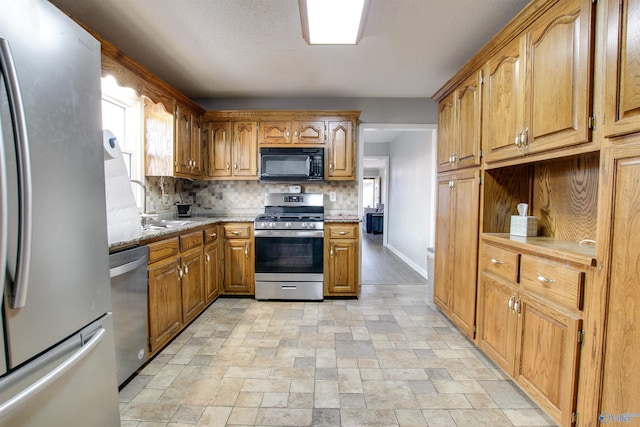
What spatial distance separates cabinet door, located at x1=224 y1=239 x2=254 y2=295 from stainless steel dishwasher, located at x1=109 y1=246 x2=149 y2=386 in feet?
4.46

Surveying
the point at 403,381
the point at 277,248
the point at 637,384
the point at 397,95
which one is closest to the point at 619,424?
the point at 637,384

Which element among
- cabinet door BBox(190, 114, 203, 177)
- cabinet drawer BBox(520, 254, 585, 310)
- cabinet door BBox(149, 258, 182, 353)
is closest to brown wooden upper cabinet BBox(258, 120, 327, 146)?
cabinet door BBox(190, 114, 203, 177)

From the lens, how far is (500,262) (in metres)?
1.85

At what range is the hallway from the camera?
153 cm

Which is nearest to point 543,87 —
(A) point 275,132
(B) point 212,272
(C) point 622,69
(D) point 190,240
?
(C) point 622,69

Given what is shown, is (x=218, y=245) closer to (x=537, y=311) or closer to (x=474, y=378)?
(x=474, y=378)

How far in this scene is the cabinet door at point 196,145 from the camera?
3.18 meters

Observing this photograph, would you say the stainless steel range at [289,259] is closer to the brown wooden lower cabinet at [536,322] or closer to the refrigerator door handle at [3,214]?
the brown wooden lower cabinet at [536,322]

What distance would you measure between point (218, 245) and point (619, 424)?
10.3 ft

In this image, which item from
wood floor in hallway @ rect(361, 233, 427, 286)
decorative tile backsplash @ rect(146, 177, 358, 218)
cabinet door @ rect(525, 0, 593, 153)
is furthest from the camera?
wood floor in hallway @ rect(361, 233, 427, 286)

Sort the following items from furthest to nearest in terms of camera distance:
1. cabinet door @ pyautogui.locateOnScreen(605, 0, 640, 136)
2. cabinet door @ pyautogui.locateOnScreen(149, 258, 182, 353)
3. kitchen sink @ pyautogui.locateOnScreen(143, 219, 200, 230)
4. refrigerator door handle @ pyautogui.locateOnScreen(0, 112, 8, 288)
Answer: kitchen sink @ pyautogui.locateOnScreen(143, 219, 200, 230) → cabinet door @ pyautogui.locateOnScreen(149, 258, 182, 353) → cabinet door @ pyautogui.locateOnScreen(605, 0, 640, 136) → refrigerator door handle @ pyautogui.locateOnScreen(0, 112, 8, 288)

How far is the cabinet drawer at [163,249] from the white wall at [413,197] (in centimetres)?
322

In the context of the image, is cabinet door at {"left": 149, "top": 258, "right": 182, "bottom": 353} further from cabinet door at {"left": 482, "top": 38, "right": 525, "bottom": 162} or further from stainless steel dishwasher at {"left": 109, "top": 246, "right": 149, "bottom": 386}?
cabinet door at {"left": 482, "top": 38, "right": 525, "bottom": 162}

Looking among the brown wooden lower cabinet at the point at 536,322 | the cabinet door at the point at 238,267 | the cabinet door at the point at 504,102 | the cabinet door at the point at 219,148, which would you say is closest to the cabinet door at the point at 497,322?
the brown wooden lower cabinet at the point at 536,322
